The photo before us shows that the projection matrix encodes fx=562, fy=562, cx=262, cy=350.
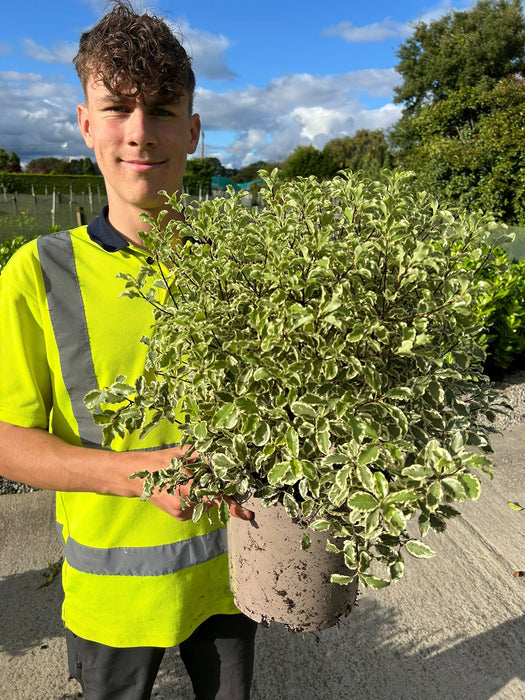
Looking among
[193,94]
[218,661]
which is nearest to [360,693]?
[218,661]

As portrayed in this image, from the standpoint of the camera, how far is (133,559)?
1.78 meters

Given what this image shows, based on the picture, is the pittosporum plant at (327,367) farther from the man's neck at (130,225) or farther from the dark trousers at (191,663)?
the dark trousers at (191,663)

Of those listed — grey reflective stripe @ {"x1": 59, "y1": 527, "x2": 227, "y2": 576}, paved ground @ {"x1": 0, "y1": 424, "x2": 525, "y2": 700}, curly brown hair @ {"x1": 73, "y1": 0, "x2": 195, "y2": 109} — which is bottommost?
paved ground @ {"x1": 0, "y1": 424, "x2": 525, "y2": 700}

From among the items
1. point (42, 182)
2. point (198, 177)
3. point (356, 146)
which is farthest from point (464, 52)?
point (356, 146)

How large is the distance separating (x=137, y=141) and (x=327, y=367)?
3.49 feet

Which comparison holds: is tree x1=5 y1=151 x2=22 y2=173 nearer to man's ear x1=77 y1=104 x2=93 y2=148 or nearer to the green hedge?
the green hedge

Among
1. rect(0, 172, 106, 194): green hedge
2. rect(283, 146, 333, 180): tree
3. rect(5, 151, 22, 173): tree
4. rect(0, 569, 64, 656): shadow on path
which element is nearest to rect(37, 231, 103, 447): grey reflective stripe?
rect(0, 569, 64, 656): shadow on path

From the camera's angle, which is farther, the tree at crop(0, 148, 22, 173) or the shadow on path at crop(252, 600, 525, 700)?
the tree at crop(0, 148, 22, 173)

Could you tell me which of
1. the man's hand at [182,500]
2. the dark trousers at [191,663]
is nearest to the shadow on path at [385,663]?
the dark trousers at [191,663]

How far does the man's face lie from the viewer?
174cm

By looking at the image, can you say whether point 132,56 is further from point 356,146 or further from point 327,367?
point 356,146

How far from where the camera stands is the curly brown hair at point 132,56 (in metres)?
1.65

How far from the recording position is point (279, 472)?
1092mm

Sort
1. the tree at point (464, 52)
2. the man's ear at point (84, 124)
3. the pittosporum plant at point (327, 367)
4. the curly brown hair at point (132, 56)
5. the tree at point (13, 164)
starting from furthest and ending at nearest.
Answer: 1. the tree at point (13, 164)
2. the tree at point (464, 52)
3. the man's ear at point (84, 124)
4. the curly brown hair at point (132, 56)
5. the pittosporum plant at point (327, 367)
